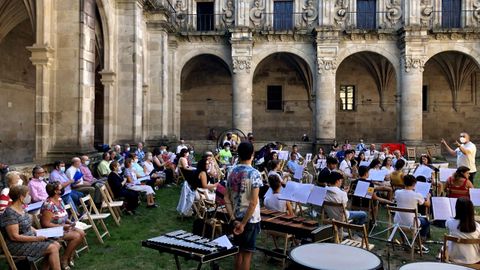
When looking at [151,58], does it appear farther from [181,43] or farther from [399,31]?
[399,31]

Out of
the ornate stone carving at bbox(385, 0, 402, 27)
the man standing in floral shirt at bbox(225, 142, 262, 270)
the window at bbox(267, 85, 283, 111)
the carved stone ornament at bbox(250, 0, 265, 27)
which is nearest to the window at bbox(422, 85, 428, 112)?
the ornate stone carving at bbox(385, 0, 402, 27)

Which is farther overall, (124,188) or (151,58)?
(151,58)

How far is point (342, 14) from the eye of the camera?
24188 mm

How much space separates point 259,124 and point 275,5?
8086mm

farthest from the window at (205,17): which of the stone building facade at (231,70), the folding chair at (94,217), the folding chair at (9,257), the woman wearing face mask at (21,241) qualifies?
the folding chair at (9,257)

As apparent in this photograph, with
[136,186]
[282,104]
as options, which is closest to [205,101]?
[282,104]

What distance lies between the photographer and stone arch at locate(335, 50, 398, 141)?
94.6 feet

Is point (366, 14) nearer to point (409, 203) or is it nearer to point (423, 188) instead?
point (423, 188)

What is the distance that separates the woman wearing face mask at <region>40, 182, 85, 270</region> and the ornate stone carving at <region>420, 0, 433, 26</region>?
75.9 ft

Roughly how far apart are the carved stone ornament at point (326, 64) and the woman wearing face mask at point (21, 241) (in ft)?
65.2

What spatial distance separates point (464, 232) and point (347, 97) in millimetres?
24772

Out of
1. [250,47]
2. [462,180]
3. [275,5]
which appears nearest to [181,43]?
[250,47]

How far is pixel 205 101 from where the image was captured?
29328 mm

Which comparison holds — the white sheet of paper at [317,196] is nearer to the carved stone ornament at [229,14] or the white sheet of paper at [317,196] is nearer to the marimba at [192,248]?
the marimba at [192,248]
